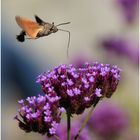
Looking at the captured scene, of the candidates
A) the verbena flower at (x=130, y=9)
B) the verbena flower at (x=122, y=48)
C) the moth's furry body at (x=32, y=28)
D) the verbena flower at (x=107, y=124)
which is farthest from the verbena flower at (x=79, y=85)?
the verbena flower at (x=130, y=9)

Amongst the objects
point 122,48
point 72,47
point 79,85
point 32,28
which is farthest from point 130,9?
point 32,28

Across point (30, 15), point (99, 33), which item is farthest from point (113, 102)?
point (30, 15)

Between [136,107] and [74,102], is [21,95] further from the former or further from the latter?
[74,102]

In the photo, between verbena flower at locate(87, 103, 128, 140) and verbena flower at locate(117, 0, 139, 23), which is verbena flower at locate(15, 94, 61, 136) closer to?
verbena flower at locate(87, 103, 128, 140)

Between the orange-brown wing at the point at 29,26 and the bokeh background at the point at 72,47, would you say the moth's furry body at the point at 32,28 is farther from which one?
the bokeh background at the point at 72,47

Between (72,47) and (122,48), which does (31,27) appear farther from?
(72,47)

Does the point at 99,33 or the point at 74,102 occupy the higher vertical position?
the point at 74,102
